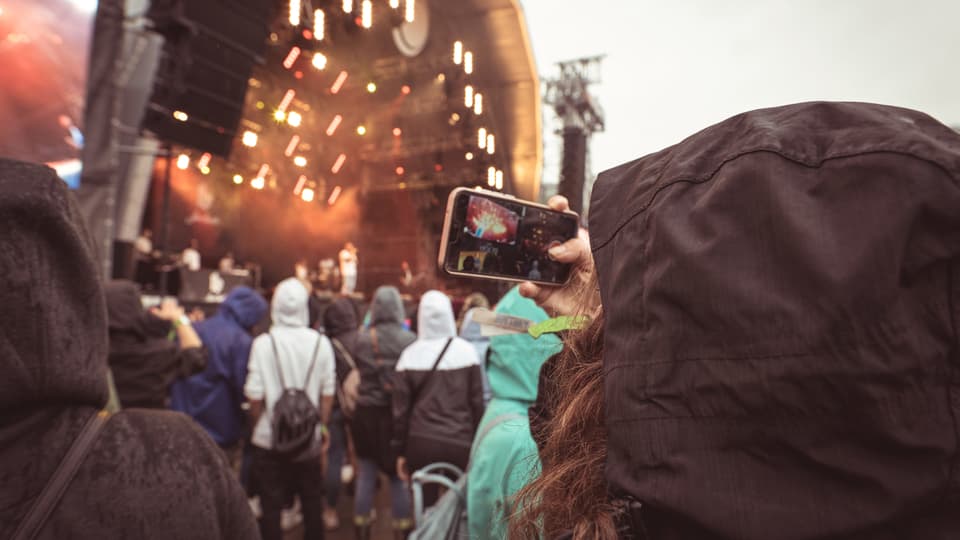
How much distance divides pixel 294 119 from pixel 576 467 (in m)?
15.8

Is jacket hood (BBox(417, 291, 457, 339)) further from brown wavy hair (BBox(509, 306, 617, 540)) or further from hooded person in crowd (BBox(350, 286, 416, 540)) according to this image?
brown wavy hair (BBox(509, 306, 617, 540))

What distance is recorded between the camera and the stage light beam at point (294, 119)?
14.3 m

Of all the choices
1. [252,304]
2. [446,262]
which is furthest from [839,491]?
[252,304]

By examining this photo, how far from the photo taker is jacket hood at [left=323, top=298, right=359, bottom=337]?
5125 mm

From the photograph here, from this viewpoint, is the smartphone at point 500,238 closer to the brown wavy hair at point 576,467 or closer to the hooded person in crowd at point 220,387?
the brown wavy hair at point 576,467

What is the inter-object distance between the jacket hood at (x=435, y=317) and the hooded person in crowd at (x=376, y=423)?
59 centimetres

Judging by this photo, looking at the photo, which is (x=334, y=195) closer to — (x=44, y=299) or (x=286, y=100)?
(x=286, y=100)

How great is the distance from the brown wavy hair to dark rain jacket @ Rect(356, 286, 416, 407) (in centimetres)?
353

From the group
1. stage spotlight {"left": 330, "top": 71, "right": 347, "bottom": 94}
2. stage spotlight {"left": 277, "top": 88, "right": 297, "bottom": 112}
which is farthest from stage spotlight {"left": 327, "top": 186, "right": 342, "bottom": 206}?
stage spotlight {"left": 330, "top": 71, "right": 347, "bottom": 94}

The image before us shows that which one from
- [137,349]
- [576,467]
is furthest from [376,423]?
[576,467]

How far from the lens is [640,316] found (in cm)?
63

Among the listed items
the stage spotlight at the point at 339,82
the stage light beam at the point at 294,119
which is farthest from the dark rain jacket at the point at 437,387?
the stage light beam at the point at 294,119

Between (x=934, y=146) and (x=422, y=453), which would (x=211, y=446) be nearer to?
(x=934, y=146)

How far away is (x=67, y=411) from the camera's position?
1.09m
